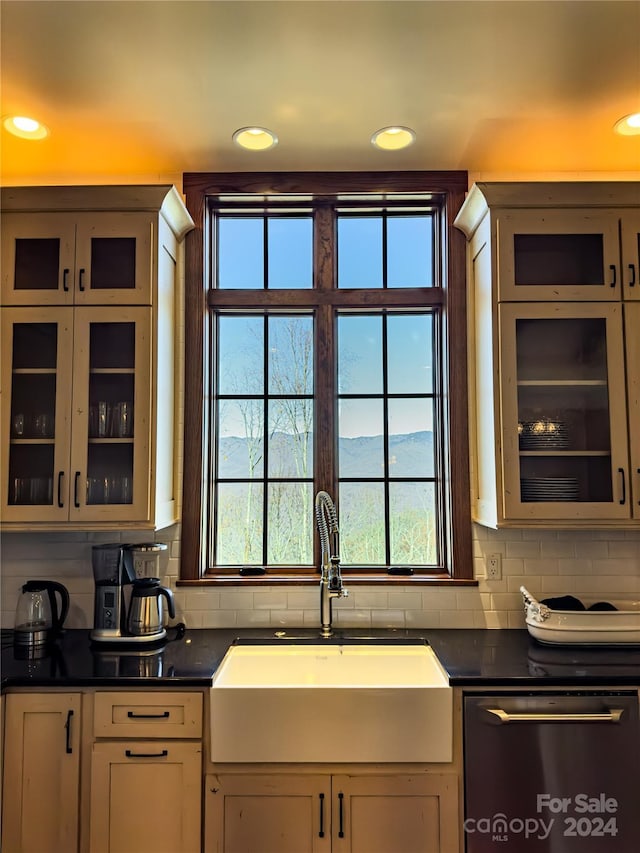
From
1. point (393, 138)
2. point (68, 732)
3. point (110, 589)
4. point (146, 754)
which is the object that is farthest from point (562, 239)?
point (68, 732)

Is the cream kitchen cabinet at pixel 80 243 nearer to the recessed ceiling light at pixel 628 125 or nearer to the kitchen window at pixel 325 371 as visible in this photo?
the kitchen window at pixel 325 371

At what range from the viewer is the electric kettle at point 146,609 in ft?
6.95

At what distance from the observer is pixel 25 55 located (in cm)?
176

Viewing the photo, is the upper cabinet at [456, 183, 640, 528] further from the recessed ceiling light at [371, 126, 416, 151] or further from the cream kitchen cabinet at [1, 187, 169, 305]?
the cream kitchen cabinet at [1, 187, 169, 305]

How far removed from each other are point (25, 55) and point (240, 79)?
67 cm

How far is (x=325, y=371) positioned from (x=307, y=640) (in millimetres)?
1128

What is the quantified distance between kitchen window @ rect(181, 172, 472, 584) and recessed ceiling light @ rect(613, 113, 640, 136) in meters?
0.61

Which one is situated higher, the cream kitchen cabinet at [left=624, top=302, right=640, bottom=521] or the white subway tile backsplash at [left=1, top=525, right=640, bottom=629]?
the cream kitchen cabinet at [left=624, top=302, right=640, bottom=521]

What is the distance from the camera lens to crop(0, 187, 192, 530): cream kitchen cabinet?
2086mm

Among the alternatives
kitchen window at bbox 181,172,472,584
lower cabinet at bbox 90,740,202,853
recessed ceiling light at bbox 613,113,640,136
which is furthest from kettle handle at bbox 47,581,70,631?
recessed ceiling light at bbox 613,113,640,136

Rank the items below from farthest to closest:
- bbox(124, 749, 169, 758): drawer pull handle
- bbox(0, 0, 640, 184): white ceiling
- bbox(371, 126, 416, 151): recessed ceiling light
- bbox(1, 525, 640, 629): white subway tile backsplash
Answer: bbox(1, 525, 640, 629): white subway tile backsplash < bbox(371, 126, 416, 151): recessed ceiling light < bbox(124, 749, 169, 758): drawer pull handle < bbox(0, 0, 640, 184): white ceiling

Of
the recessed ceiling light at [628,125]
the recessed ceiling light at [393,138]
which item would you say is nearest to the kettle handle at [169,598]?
the recessed ceiling light at [393,138]

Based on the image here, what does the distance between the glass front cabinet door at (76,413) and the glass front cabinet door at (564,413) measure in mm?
1382

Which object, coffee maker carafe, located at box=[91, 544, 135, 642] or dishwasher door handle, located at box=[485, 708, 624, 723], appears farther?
coffee maker carafe, located at box=[91, 544, 135, 642]
